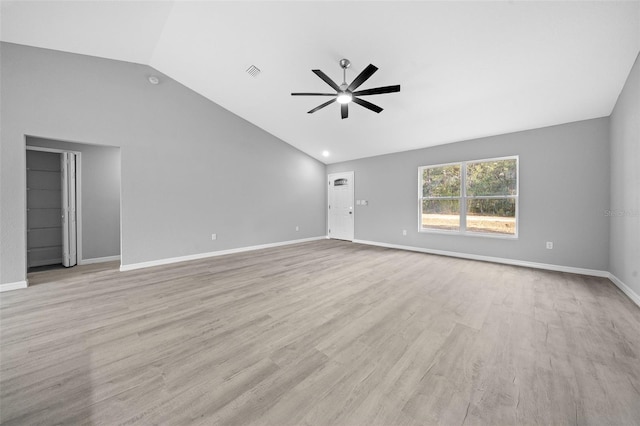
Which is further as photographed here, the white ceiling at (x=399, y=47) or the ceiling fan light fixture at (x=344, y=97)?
the ceiling fan light fixture at (x=344, y=97)

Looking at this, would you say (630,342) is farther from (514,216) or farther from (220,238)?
(220,238)

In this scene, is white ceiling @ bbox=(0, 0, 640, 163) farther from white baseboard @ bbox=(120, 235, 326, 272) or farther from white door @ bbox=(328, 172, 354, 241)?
white baseboard @ bbox=(120, 235, 326, 272)

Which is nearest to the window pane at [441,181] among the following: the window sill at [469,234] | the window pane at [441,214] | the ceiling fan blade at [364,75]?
the window pane at [441,214]

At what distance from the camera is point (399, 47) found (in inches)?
114

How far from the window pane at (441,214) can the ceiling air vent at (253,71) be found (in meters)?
4.52

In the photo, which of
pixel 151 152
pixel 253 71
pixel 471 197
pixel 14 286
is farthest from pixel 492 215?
pixel 14 286

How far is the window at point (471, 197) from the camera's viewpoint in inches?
169

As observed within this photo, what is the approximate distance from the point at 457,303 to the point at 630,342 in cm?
121

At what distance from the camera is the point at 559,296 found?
9.00 ft

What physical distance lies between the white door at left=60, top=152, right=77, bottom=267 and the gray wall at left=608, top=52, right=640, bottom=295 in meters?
8.46

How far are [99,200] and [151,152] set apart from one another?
1739mm

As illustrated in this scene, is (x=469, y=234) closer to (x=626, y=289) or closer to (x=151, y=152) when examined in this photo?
(x=626, y=289)

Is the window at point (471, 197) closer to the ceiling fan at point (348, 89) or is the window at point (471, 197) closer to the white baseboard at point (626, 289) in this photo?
the white baseboard at point (626, 289)

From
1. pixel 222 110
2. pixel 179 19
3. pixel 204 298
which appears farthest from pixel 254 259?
pixel 179 19
